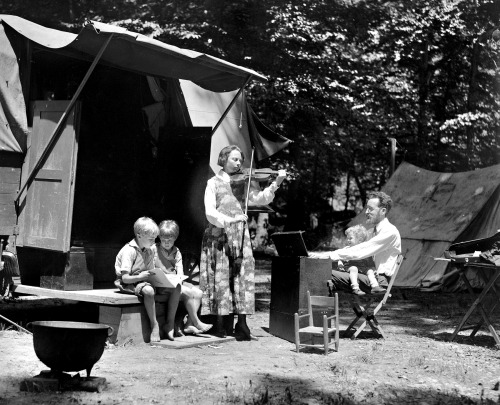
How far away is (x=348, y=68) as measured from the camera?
18.3 metres

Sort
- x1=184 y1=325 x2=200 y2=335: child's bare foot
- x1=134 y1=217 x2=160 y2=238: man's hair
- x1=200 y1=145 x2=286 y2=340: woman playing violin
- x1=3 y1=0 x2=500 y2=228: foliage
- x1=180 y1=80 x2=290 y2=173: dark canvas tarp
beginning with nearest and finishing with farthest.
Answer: x1=134 y1=217 x2=160 y2=238: man's hair < x1=200 y1=145 x2=286 y2=340: woman playing violin < x1=184 y1=325 x2=200 y2=335: child's bare foot < x1=180 y1=80 x2=290 y2=173: dark canvas tarp < x1=3 y1=0 x2=500 y2=228: foliage

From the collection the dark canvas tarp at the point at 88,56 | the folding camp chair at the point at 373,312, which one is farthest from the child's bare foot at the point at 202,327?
the dark canvas tarp at the point at 88,56

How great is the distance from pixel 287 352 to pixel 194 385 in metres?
1.72

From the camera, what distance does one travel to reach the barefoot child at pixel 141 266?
685 centimetres

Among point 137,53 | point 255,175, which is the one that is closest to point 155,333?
point 255,175

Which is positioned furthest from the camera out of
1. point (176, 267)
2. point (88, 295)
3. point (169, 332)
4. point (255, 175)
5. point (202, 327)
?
point (255, 175)

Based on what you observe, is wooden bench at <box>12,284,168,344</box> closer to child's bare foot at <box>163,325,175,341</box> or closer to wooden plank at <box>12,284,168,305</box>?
wooden plank at <box>12,284,168,305</box>

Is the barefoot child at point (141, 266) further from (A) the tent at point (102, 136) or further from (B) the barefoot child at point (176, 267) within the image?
(A) the tent at point (102, 136)

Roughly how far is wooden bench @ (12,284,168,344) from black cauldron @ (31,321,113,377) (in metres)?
1.98

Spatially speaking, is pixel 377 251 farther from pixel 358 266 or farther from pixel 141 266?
pixel 141 266

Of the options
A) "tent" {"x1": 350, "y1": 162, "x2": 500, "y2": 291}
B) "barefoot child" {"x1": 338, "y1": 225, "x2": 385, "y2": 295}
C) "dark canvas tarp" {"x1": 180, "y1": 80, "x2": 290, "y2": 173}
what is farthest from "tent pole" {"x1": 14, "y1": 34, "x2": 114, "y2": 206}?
"tent" {"x1": 350, "y1": 162, "x2": 500, "y2": 291}

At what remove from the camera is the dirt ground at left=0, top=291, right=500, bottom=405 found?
4875 mm

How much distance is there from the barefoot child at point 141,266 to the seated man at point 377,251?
5.04 ft

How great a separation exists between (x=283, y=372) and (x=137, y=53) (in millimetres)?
3224
